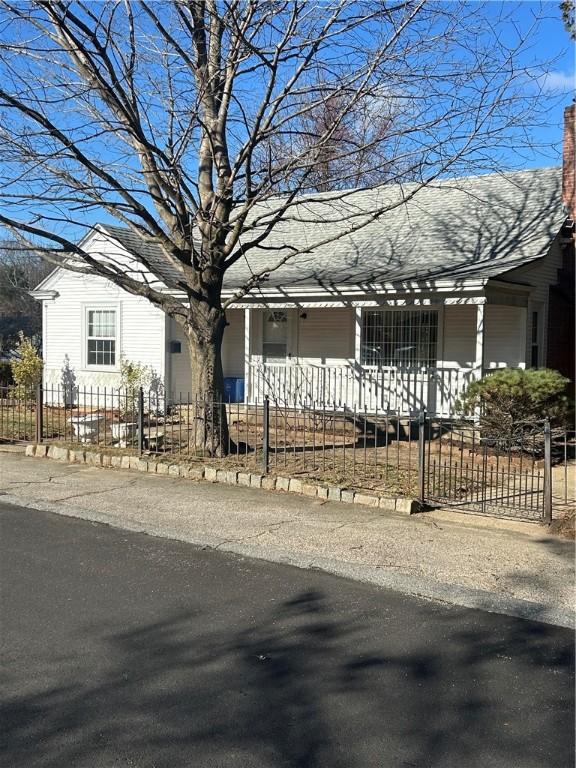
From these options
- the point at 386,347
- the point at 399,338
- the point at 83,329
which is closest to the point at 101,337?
the point at 83,329

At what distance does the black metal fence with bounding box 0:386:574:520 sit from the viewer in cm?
849

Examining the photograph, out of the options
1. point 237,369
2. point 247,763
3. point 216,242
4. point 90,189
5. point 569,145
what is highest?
point 569,145

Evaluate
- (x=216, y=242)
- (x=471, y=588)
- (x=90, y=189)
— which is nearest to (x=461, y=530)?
(x=471, y=588)

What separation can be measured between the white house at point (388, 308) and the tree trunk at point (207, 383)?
309 cm

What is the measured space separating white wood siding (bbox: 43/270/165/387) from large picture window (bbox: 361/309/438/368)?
16.9 feet

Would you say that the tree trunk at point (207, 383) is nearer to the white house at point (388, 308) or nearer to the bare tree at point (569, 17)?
the white house at point (388, 308)

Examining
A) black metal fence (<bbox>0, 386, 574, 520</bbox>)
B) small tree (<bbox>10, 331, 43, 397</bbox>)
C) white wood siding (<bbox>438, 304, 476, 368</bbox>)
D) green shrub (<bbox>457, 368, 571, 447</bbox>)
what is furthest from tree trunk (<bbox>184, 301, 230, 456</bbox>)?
small tree (<bbox>10, 331, 43, 397</bbox>)

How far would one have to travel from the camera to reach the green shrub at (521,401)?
1098cm

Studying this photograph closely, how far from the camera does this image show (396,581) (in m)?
6.00

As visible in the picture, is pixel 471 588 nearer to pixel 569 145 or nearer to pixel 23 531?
pixel 23 531

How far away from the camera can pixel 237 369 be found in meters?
18.4

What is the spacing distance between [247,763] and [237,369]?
1526 cm

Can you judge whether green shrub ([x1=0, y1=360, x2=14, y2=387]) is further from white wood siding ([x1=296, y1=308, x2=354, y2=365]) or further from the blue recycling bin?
white wood siding ([x1=296, y1=308, x2=354, y2=365])

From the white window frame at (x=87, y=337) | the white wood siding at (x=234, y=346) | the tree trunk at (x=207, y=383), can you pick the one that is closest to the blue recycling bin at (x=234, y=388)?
the white wood siding at (x=234, y=346)
